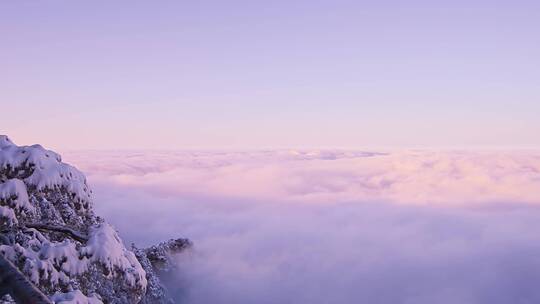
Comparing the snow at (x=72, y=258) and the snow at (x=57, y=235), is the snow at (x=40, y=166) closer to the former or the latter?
the snow at (x=57, y=235)

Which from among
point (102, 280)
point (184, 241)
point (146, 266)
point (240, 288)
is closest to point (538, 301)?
point (240, 288)

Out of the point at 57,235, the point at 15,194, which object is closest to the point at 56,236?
the point at 57,235

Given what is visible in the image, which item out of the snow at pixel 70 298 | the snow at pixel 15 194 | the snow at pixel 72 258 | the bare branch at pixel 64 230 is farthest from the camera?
the bare branch at pixel 64 230

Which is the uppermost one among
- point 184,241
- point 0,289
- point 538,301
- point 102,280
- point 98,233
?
point 0,289

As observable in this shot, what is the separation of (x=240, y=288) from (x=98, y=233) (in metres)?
194

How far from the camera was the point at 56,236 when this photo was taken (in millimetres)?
7848

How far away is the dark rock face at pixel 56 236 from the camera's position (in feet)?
22.2

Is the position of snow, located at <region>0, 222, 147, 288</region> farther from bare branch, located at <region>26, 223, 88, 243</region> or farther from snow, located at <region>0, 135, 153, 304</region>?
bare branch, located at <region>26, 223, 88, 243</region>

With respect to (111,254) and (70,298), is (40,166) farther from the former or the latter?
(70,298)

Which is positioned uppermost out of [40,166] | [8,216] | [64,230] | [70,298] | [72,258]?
[40,166]

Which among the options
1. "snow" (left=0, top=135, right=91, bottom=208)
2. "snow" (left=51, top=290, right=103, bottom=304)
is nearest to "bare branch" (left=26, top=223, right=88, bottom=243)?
"snow" (left=0, top=135, right=91, bottom=208)

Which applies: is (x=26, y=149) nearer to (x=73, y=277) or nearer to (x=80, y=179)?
(x=80, y=179)

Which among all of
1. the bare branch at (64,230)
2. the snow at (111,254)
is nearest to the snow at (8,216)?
the bare branch at (64,230)

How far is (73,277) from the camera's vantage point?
6.96 m
